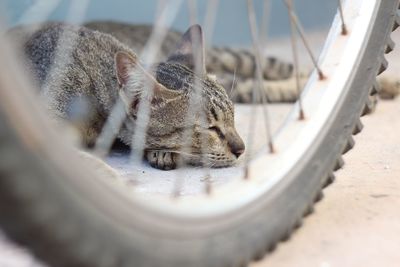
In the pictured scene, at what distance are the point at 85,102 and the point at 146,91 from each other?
0.89 feet

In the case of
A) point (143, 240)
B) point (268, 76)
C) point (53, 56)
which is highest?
point (268, 76)

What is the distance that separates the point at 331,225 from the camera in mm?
1671

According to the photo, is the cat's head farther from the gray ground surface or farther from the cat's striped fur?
the cat's striped fur

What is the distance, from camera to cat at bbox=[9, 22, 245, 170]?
2.51 m

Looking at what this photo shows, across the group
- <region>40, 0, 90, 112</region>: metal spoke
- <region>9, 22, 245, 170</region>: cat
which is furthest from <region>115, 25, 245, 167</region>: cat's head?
<region>40, 0, 90, 112</region>: metal spoke

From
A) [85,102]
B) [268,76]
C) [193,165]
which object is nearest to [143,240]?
[193,165]

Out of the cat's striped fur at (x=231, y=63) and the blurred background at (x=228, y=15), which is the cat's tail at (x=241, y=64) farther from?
the blurred background at (x=228, y=15)

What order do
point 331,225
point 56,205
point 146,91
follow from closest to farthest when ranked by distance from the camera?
point 56,205, point 331,225, point 146,91

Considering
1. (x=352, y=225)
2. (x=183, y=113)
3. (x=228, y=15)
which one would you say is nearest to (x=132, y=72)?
(x=183, y=113)

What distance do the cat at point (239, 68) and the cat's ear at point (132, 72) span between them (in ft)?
2.28

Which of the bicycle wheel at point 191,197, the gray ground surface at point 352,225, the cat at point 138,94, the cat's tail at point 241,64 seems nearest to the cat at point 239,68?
the cat's tail at point 241,64

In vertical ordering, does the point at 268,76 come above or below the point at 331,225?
above

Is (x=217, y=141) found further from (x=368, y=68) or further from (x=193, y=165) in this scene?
(x=368, y=68)

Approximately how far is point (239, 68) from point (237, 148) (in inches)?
56.8
